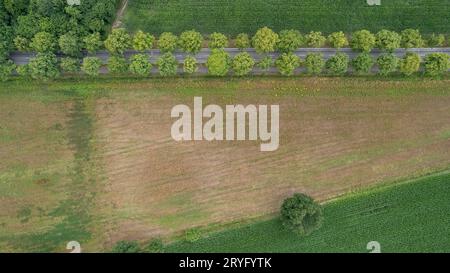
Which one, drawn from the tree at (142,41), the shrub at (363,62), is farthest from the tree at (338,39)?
the tree at (142,41)

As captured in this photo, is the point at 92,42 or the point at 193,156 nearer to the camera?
the point at 92,42

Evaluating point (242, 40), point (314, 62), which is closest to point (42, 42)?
point (242, 40)

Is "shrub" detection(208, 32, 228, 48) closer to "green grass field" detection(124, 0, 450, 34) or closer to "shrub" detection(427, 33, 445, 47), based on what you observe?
"green grass field" detection(124, 0, 450, 34)

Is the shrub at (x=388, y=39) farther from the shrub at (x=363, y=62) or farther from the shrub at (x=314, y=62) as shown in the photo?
the shrub at (x=314, y=62)

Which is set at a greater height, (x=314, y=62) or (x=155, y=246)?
(x=314, y=62)

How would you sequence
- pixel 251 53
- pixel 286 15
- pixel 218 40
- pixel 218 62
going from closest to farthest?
pixel 218 62 → pixel 218 40 → pixel 251 53 → pixel 286 15

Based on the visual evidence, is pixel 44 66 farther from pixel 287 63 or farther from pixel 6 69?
pixel 287 63

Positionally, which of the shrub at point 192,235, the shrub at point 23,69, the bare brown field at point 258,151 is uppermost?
the shrub at point 23,69
